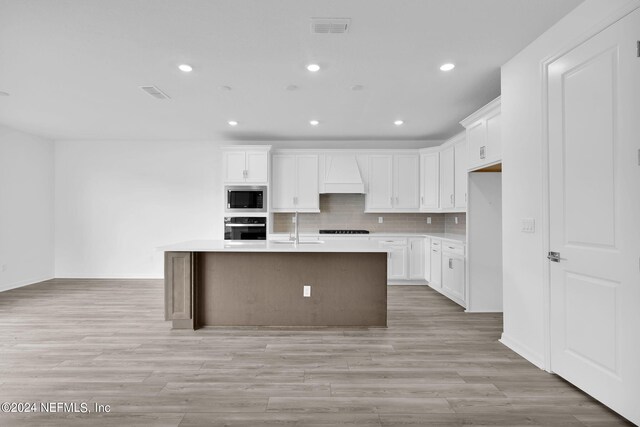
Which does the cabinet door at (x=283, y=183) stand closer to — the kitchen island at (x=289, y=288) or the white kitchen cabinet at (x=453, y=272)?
the kitchen island at (x=289, y=288)

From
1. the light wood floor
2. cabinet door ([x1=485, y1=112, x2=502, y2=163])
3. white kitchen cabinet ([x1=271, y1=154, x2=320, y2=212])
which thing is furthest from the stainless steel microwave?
cabinet door ([x1=485, y1=112, x2=502, y2=163])

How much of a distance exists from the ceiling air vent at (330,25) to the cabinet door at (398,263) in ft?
13.6

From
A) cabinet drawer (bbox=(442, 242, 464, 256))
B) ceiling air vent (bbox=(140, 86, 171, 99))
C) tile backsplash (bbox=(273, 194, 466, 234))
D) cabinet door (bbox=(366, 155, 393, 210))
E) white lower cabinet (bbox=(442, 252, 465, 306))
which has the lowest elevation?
white lower cabinet (bbox=(442, 252, 465, 306))

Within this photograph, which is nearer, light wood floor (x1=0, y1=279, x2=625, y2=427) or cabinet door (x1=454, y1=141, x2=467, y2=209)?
light wood floor (x1=0, y1=279, x2=625, y2=427)

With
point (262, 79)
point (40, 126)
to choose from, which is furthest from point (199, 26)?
point (40, 126)

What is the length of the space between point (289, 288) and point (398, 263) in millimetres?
2854

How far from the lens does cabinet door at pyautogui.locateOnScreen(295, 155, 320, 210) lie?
6.32 metres

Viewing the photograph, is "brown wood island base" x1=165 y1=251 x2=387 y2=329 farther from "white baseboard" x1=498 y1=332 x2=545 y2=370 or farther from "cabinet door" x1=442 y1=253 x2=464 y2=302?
"cabinet door" x1=442 y1=253 x2=464 y2=302

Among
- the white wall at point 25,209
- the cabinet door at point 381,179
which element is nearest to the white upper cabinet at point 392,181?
the cabinet door at point 381,179

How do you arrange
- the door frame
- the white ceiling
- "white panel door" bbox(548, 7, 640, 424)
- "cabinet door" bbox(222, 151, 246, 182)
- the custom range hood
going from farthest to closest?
the custom range hood < "cabinet door" bbox(222, 151, 246, 182) < the door frame < the white ceiling < "white panel door" bbox(548, 7, 640, 424)

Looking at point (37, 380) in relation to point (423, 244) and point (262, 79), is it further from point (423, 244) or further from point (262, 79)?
point (423, 244)

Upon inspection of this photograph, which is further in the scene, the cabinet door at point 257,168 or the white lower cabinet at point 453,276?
the cabinet door at point 257,168

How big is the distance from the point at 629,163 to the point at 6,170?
8.05m

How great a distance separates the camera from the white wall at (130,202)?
666cm
